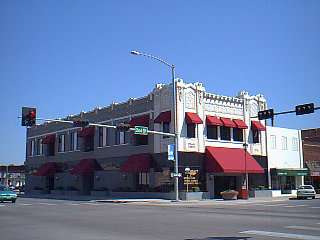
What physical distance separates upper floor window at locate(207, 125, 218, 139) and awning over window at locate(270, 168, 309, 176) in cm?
1018

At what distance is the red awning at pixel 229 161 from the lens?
1706 inches

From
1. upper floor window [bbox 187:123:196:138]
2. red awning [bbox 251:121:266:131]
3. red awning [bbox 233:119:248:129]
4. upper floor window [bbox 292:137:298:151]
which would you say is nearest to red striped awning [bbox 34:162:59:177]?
upper floor window [bbox 187:123:196:138]

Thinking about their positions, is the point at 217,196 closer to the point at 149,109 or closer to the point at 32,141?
the point at 149,109

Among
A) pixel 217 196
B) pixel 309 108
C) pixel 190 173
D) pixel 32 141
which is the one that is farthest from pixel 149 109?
pixel 32 141

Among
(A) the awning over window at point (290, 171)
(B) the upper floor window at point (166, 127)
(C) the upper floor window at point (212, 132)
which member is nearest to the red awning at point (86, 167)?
(B) the upper floor window at point (166, 127)

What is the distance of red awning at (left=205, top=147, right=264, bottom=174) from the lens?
43.3m

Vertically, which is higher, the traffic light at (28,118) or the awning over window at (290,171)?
the traffic light at (28,118)

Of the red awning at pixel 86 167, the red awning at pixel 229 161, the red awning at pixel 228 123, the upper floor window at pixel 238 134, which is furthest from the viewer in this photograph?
the red awning at pixel 86 167

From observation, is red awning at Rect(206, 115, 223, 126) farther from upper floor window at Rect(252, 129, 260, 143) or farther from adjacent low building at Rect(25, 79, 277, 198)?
upper floor window at Rect(252, 129, 260, 143)

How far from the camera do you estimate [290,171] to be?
54.2 meters

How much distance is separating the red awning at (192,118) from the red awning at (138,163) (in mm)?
5646

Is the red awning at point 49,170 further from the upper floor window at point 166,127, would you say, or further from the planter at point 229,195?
the planter at point 229,195

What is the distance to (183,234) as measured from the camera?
14.2 m

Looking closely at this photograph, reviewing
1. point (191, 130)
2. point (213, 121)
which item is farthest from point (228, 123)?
point (191, 130)
